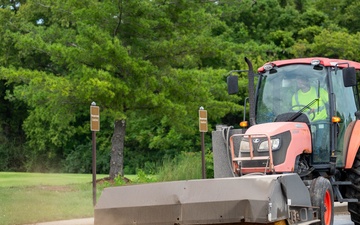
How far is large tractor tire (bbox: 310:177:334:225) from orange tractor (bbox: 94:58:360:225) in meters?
0.01

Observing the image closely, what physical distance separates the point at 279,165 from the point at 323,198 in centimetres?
131

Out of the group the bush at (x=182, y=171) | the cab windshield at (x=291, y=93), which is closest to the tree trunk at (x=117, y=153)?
the bush at (x=182, y=171)

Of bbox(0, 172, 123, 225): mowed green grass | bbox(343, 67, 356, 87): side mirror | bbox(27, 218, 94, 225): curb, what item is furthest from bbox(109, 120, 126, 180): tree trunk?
bbox(343, 67, 356, 87): side mirror

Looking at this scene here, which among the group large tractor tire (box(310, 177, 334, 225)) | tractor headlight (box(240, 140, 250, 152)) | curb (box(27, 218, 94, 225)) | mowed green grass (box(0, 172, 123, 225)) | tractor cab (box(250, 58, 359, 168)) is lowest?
curb (box(27, 218, 94, 225))

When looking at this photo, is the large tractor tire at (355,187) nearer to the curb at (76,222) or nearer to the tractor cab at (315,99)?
the tractor cab at (315,99)

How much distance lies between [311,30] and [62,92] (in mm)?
22064

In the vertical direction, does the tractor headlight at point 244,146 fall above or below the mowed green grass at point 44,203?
above

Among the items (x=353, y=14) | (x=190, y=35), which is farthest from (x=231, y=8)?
(x=190, y=35)

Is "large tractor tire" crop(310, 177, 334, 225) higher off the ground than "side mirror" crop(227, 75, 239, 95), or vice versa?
"side mirror" crop(227, 75, 239, 95)

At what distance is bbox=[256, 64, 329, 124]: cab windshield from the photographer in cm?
1354

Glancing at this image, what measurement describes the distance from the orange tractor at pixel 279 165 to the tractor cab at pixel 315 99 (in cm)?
2

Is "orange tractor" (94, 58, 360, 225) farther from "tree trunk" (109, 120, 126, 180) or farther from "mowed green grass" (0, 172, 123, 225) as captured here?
"tree trunk" (109, 120, 126, 180)

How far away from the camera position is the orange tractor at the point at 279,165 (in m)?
9.64

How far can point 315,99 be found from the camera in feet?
44.4
